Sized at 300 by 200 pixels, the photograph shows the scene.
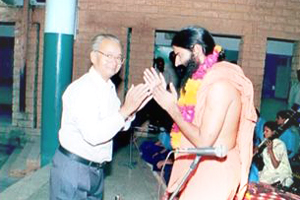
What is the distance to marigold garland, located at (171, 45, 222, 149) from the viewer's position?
2.49 m

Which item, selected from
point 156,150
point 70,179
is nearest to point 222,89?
point 70,179

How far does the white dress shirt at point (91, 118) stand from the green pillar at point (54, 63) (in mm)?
3240

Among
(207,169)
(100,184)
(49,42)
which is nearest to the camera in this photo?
(207,169)

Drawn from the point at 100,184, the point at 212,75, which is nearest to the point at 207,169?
the point at 212,75

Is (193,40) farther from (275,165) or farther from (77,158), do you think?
(275,165)

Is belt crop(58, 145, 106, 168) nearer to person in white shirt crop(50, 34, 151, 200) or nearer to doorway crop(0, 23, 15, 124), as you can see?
person in white shirt crop(50, 34, 151, 200)

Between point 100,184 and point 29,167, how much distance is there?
3597mm

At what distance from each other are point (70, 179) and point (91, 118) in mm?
510

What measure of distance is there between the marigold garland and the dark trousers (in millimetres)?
638

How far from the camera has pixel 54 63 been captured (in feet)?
19.2

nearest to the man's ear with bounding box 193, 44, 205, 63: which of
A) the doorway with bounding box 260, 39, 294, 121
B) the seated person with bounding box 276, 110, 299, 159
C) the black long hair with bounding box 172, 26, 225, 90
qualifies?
the black long hair with bounding box 172, 26, 225, 90

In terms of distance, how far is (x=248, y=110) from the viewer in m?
2.42

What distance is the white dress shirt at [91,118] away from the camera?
8.04ft

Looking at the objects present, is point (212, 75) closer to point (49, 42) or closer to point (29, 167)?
point (49, 42)
